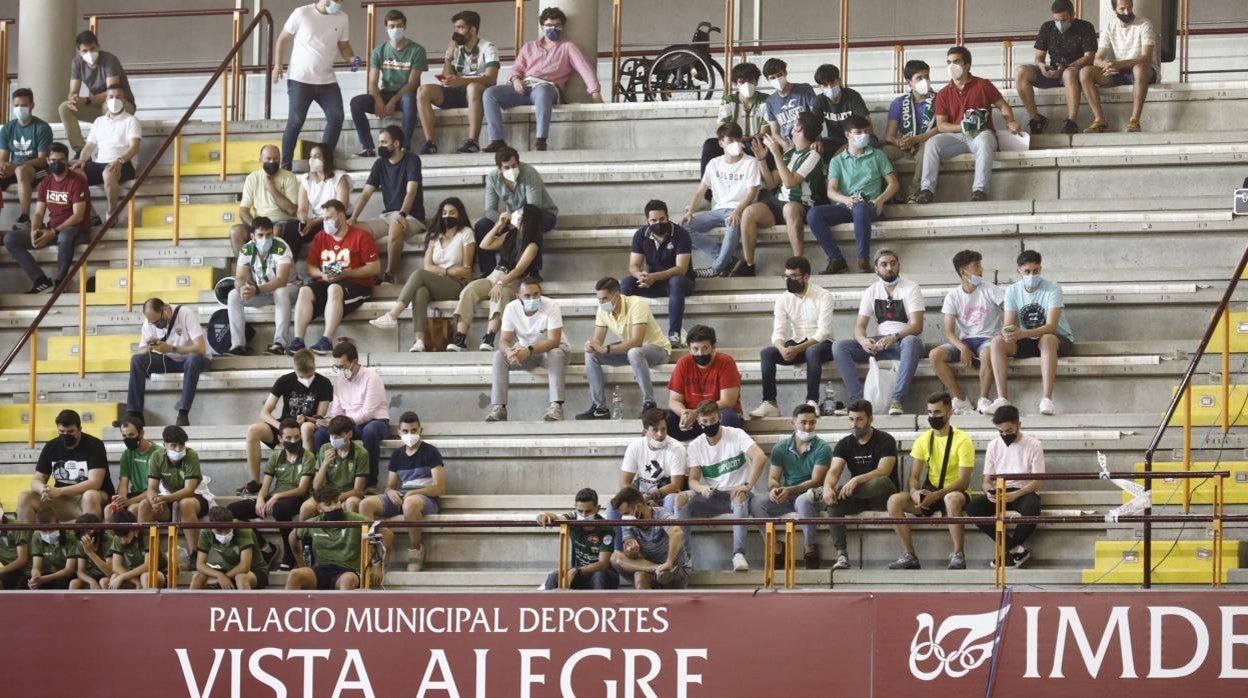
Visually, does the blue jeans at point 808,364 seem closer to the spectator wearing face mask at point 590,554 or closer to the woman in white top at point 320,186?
the spectator wearing face mask at point 590,554

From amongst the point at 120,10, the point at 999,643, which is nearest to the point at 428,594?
the point at 999,643

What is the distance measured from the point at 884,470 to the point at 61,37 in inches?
457

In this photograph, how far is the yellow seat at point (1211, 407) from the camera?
48.8 feet

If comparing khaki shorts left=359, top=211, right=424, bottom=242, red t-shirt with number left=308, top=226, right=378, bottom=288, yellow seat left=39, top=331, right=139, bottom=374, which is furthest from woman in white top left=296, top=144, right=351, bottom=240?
yellow seat left=39, top=331, right=139, bottom=374

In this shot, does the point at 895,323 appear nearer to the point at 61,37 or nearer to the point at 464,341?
the point at 464,341

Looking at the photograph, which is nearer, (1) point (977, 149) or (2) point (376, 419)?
(2) point (376, 419)

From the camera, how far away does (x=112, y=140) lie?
19906 millimetres

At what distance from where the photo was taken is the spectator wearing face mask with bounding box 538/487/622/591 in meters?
13.6

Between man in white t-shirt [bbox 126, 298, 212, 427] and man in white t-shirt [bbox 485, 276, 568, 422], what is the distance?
251 centimetres

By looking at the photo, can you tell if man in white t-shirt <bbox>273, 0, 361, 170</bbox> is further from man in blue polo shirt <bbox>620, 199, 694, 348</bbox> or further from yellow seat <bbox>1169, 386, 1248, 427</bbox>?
yellow seat <bbox>1169, 386, 1248, 427</bbox>

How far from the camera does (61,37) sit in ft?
72.0

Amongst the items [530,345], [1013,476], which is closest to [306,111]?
[530,345]

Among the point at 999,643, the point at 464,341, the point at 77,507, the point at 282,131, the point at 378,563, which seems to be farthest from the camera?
the point at 282,131

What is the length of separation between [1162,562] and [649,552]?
11.1 feet
